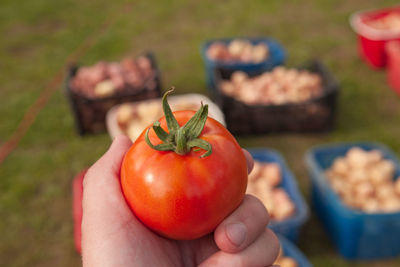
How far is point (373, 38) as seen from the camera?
4941 mm

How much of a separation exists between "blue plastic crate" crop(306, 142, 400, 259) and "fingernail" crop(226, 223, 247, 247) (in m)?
1.58

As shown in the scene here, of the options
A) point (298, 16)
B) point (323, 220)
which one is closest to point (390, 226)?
point (323, 220)

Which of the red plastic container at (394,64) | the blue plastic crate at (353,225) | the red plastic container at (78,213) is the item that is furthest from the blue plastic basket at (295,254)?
the red plastic container at (394,64)

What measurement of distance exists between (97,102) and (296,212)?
2.20 metres

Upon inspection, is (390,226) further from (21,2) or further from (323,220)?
(21,2)

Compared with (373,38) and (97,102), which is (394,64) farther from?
(97,102)

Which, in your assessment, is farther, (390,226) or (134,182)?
(390,226)

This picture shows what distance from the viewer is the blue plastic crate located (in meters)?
2.58

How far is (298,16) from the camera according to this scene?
6.70 metres

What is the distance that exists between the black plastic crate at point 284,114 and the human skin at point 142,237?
2.59 metres

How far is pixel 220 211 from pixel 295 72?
3.48 meters

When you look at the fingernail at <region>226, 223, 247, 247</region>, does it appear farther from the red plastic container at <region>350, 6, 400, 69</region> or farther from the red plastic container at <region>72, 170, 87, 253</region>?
the red plastic container at <region>350, 6, 400, 69</region>

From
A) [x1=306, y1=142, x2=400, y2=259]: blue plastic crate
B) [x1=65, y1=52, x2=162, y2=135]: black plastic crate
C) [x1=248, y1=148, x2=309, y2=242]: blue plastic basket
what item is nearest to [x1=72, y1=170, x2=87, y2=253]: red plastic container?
[x1=65, y1=52, x2=162, y2=135]: black plastic crate

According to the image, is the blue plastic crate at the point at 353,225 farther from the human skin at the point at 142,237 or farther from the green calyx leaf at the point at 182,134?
the green calyx leaf at the point at 182,134
